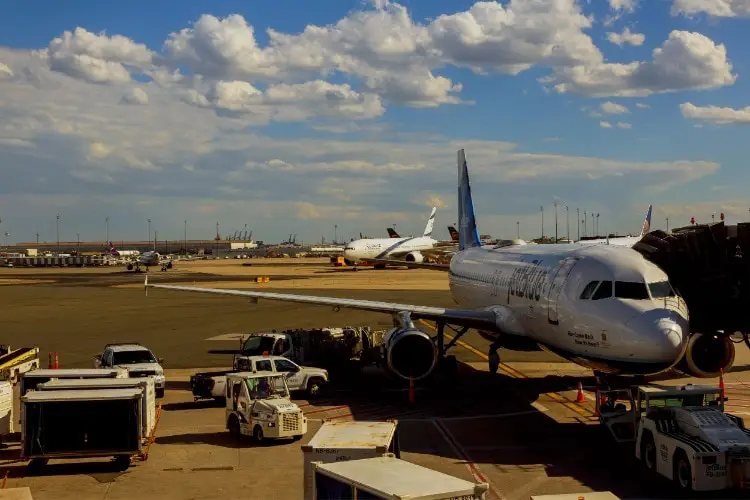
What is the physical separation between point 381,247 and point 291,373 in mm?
110237

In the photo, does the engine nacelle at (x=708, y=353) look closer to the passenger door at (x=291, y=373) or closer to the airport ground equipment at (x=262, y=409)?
the airport ground equipment at (x=262, y=409)

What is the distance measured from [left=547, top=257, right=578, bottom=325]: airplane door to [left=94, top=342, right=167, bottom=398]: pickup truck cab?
14.4 m

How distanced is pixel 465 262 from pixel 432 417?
18158mm

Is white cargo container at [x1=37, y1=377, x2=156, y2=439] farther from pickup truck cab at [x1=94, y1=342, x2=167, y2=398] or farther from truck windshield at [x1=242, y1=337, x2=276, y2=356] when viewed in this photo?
truck windshield at [x1=242, y1=337, x2=276, y2=356]

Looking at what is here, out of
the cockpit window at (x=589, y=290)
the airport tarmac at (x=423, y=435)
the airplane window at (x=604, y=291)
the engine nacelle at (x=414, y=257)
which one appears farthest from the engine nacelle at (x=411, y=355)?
the engine nacelle at (x=414, y=257)

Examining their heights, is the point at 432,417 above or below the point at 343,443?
below

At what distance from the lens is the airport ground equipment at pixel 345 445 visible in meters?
14.8

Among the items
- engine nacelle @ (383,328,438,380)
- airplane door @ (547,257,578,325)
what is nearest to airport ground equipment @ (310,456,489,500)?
airplane door @ (547,257,578,325)

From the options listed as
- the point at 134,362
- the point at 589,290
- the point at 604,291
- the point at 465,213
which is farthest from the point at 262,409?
the point at 465,213

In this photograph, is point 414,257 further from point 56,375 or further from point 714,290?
point 56,375

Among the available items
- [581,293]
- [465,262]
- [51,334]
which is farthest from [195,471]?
[51,334]

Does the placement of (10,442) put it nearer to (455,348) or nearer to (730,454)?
(730,454)

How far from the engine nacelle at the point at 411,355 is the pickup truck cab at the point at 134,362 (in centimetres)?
853

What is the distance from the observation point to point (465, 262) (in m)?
44.0
